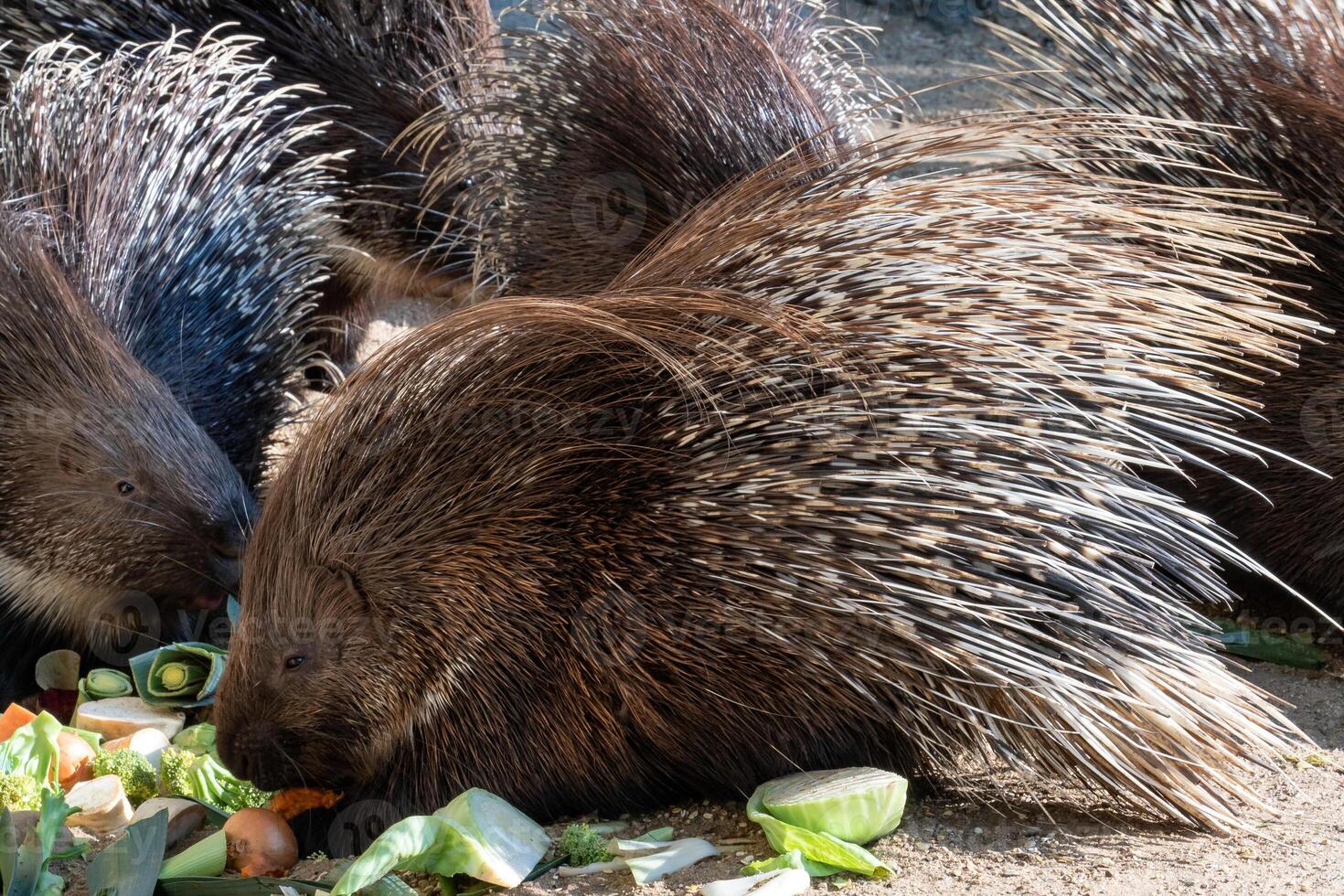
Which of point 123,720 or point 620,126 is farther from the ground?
point 620,126

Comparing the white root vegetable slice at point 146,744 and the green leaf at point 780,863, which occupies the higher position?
the green leaf at point 780,863

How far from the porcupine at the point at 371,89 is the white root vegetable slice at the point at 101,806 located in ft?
6.49

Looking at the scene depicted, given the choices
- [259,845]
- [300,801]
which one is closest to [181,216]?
[300,801]

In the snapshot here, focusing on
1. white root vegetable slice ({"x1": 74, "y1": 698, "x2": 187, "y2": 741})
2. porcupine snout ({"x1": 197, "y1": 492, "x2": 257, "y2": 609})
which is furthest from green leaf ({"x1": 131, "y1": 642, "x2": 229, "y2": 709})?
porcupine snout ({"x1": 197, "y1": 492, "x2": 257, "y2": 609})

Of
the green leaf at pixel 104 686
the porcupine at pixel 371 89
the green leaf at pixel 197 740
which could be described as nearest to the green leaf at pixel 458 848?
the green leaf at pixel 197 740

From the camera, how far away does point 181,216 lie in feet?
11.5

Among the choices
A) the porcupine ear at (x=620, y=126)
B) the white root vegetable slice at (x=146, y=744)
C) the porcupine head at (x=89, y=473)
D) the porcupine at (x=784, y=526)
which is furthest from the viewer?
the porcupine ear at (x=620, y=126)

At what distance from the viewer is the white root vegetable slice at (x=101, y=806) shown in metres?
2.49

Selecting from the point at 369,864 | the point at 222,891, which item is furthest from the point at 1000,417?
the point at 222,891

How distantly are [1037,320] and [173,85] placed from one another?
2756 mm

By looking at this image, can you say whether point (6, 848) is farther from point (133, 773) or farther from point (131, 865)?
point (133, 773)

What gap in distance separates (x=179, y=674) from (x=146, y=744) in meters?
0.22

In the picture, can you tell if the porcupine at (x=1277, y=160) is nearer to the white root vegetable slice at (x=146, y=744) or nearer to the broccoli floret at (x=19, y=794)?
the white root vegetable slice at (x=146, y=744)

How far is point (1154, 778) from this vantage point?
2.09 m
